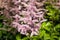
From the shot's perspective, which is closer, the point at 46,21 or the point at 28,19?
the point at 28,19

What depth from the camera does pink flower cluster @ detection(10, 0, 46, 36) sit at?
2.09 metres

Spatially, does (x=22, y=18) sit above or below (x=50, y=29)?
above

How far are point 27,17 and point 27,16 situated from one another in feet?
0.06

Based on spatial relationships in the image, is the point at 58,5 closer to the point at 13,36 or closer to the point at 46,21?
the point at 46,21

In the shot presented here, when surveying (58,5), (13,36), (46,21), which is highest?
(58,5)

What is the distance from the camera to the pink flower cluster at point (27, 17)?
2.09 metres

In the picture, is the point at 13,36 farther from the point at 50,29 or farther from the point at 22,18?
the point at 50,29

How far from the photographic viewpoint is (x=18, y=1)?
7.34 ft

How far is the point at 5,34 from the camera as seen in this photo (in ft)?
7.53

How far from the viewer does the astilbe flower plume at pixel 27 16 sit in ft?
6.87

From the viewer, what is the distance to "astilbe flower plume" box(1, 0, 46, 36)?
2.09 meters

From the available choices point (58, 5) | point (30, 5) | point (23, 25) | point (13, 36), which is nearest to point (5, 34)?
point (13, 36)

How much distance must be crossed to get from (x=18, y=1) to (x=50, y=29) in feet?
1.54

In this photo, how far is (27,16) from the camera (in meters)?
2.13
